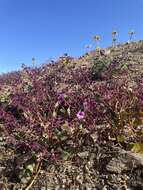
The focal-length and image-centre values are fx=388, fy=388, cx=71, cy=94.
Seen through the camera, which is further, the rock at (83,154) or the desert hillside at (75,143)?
the rock at (83,154)

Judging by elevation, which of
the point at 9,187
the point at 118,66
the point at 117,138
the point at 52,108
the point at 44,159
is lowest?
the point at 9,187

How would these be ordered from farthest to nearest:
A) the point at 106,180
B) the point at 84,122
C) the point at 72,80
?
the point at 72,80 → the point at 84,122 → the point at 106,180

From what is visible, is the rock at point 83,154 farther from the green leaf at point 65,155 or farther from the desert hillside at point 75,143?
the green leaf at point 65,155

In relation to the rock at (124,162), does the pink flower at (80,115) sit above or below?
above

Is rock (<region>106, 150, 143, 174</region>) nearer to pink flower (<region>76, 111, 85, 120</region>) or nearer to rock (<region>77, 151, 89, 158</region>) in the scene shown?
rock (<region>77, 151, 89, 158</region>)

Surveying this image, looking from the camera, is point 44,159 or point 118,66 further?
point 118,66

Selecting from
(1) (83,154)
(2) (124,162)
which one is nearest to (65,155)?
(1) (83,154)

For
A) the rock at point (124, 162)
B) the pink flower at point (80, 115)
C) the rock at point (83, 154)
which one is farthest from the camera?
the pink flower at point (80, 115)

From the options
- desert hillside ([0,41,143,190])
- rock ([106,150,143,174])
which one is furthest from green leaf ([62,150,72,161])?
rock ([106,150,143,174])

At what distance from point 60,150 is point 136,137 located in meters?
1.16

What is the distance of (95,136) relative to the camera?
579cm

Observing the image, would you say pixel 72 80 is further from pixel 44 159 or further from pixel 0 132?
pixel 44 159

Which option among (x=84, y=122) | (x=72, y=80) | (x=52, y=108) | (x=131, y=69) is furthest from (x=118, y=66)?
(x=84, y=122)

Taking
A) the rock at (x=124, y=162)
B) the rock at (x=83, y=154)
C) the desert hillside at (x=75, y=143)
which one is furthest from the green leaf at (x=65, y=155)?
the rock at (x=124, y=162)
